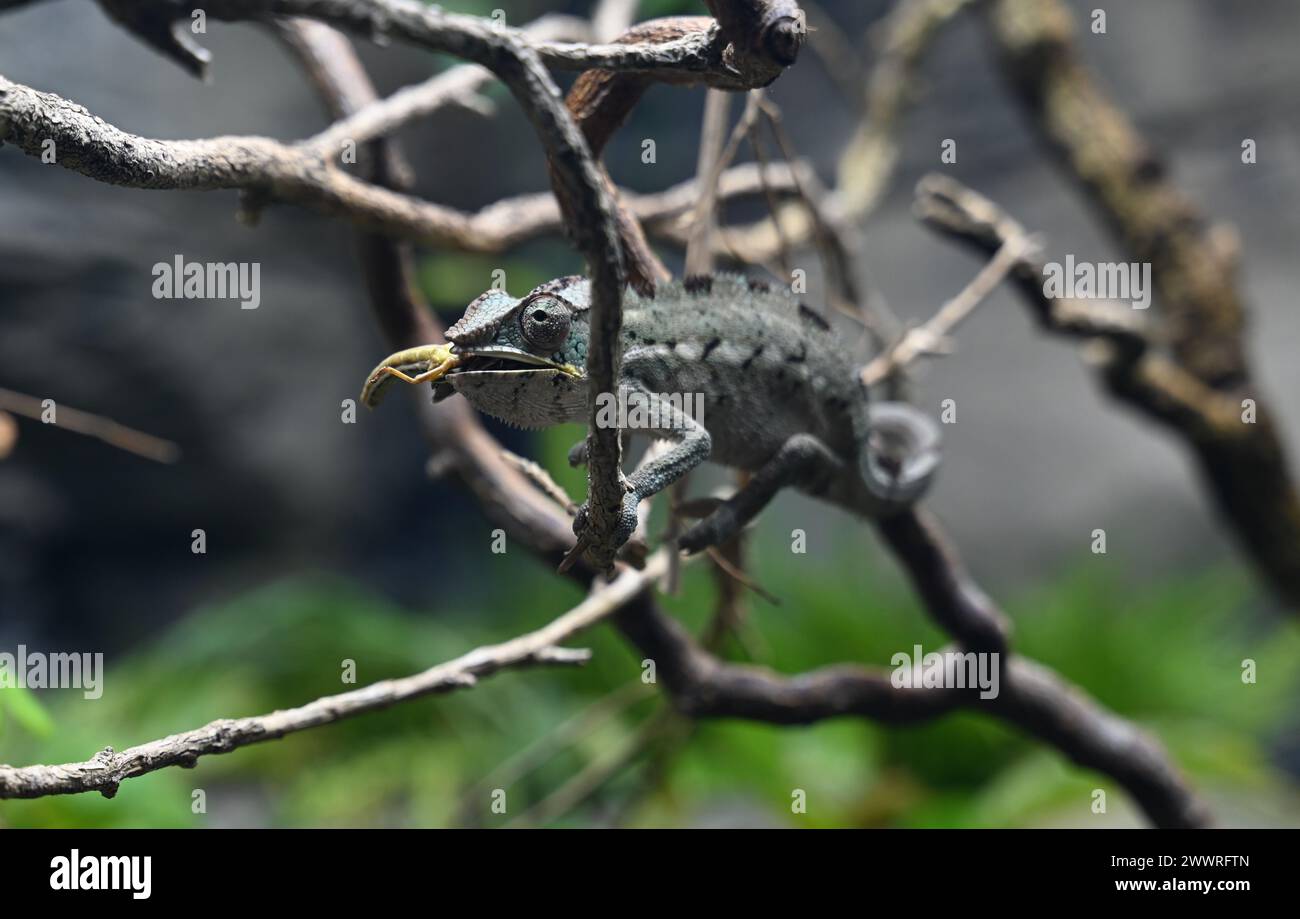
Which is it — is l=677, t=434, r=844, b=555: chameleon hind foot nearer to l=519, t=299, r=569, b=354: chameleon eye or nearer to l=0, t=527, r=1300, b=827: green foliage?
l=519, t=299, r=569, b=354: chameleon eye

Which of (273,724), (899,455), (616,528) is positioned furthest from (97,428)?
(616,528)

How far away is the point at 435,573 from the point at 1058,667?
12.4 ft

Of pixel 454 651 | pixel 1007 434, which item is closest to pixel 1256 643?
pixel 1007 434

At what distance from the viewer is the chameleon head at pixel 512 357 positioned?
132 cm

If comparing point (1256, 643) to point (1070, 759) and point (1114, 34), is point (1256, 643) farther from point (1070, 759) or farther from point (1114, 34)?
point (1114, 34)

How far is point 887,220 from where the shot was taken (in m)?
6.84

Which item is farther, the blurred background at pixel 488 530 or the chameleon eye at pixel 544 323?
the blurred background at pixel 488 530

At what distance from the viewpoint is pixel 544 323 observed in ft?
4.43

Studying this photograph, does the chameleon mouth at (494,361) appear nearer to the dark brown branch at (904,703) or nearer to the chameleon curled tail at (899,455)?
the chameleon curled tail at (899,455)

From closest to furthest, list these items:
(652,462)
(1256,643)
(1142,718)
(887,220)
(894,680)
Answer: (652,462) → (894,680) → (1142,718) → (1256,643) → (887,220)

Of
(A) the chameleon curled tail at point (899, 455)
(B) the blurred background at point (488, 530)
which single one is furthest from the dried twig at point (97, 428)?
(A) the chameleon curled tail at point (899, 455)

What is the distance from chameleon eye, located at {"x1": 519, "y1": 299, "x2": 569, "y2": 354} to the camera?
1.35m

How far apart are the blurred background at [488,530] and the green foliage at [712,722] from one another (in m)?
0.02

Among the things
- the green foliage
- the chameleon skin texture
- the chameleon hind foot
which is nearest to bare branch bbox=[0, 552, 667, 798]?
the chameleon hind foot
